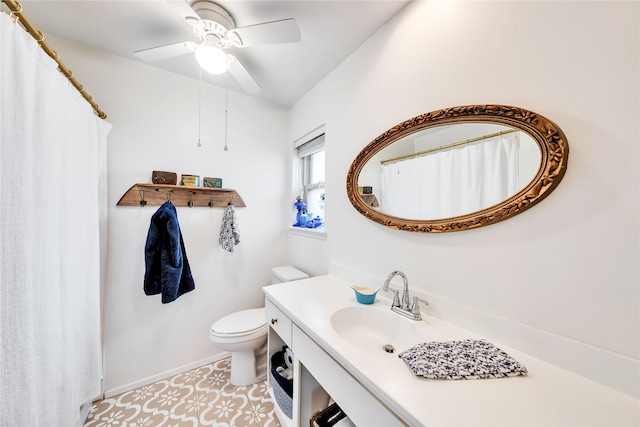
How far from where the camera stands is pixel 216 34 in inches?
46.1

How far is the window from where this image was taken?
2.04 meters

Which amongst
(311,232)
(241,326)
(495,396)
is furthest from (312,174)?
(495,396)

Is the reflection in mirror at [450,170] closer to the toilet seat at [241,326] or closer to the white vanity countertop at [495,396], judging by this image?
the white vanity countertop at [495,396]

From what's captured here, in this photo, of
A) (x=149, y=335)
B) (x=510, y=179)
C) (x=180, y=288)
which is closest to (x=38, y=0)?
(x=180, y=288)

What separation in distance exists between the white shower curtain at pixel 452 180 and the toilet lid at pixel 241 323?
1.28 m

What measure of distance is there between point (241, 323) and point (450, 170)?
1.72m

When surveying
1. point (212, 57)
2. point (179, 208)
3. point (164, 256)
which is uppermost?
point (212, 57)

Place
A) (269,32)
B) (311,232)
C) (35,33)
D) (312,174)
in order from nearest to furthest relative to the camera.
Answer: (35,33), (269,32), (311,232), (312,174)

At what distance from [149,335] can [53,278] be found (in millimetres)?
1020

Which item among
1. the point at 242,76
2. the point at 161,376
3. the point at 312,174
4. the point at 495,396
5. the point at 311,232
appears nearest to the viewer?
the point at 495,396

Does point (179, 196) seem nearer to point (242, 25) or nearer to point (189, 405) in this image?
Answer: point (242, 25)

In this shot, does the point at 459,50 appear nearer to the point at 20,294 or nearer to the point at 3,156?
the point at 3,156

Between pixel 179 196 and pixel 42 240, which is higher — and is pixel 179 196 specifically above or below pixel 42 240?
above

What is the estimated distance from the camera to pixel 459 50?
0.94 meters
